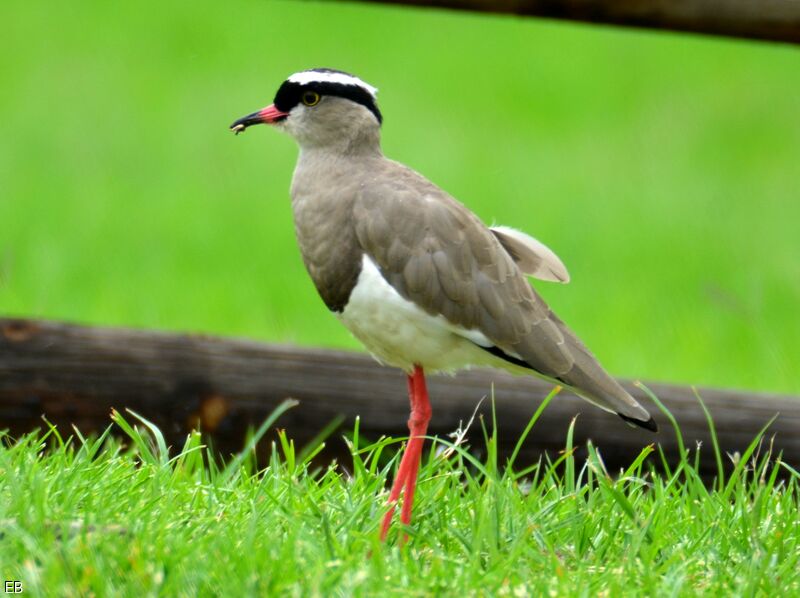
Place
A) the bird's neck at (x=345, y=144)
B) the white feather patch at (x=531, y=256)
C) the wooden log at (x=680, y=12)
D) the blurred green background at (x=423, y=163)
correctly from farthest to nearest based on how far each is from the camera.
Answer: the blurred green background at (x=423, y=163), the wooden log at (x=680, y=12), the white feather patch at (x=531, y=256), the bird's neck at (x=345, y=144)

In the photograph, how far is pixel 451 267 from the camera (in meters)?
3.63

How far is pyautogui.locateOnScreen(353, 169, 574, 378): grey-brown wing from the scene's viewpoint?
11.7 feet

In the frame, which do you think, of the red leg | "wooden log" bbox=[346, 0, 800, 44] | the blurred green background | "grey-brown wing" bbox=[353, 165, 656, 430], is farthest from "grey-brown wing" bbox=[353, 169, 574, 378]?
the blurred green background

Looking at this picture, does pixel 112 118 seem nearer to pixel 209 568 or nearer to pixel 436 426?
pixel 436 426

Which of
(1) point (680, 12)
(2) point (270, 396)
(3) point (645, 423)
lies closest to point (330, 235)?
(3) point (645, 423)

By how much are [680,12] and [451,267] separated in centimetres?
137

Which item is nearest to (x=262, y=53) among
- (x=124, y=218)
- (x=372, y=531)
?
(x=124, y=218)

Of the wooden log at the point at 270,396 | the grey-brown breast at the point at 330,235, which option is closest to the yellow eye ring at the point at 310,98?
the grey-brown breast at the point at 330,235

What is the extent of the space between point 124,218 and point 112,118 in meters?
2.86

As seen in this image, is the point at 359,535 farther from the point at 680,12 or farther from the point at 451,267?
the point at 680,12

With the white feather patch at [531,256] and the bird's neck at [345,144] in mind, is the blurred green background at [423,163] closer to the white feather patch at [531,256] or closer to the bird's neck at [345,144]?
the bird's neck at [345,144]

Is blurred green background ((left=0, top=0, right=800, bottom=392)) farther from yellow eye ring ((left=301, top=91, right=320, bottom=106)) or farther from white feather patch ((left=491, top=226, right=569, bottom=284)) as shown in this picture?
white feather patch ((left=491, top=226, right=569, bottom=284))

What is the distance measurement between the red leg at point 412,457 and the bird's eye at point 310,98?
78 cm

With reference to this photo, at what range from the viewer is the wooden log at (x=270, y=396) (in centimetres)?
460
